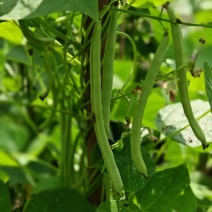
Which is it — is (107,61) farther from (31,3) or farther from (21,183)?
(21,183)

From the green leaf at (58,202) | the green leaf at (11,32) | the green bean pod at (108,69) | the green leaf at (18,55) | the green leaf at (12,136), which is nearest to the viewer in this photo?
the green bean pod at (108,69)

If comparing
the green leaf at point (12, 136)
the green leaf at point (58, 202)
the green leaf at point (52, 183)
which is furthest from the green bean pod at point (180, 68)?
the green leaf at point (12, 136)

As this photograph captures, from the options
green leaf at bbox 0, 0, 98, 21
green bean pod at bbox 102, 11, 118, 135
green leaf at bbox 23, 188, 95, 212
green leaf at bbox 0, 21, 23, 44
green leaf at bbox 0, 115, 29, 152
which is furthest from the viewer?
green leaf at bbox 0, 115, 29, 152

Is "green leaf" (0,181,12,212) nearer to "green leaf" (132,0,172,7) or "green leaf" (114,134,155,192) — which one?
"green leaf" (114,134,155,192)

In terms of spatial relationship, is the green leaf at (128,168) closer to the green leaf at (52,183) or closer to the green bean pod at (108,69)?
the green bean pod at (108,69)

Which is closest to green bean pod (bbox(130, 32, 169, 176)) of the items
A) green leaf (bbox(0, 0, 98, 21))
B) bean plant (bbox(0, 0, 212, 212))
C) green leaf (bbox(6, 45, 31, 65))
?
bean plant (bbox(0, 0, 212, 212))

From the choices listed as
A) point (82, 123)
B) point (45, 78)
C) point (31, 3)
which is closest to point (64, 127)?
point (82, 123)
